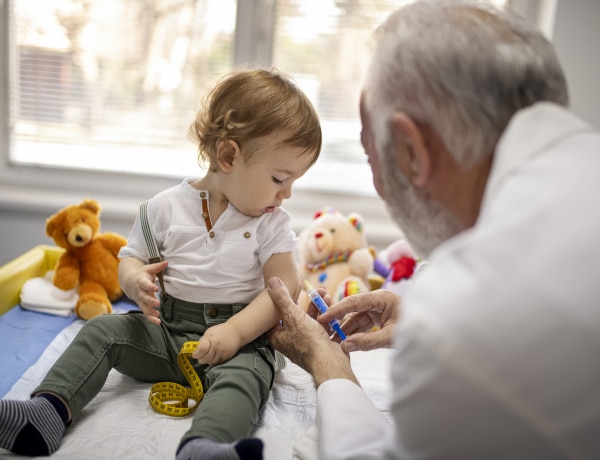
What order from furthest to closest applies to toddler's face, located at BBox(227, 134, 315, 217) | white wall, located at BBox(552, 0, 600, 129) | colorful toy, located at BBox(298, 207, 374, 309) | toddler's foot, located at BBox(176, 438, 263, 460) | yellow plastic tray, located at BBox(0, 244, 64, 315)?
white wall, located at BBox(552, 0, 600, 129) → colorful toy, located at BBox(298, 207, 374, 309) → yellow plastic tray, located at BBox(0, 244, 64, 315) → toddler's face, located at BBox(227, 134, 315, 217) → toddler's foot, located at BBox(176, 438, 263, 460)

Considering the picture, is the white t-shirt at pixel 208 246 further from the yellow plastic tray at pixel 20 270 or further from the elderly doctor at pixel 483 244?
the yellow plastic tray at pixel 20 270

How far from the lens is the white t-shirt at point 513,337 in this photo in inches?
22.4

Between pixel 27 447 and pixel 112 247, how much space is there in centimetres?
94

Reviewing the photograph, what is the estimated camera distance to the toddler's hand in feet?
3.74

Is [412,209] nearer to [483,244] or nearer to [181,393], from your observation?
→ [483,244]

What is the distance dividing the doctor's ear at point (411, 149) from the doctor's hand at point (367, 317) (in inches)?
17.0

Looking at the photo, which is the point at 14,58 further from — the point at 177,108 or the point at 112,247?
the point at 112,247

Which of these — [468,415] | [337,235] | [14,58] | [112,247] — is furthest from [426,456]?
[14,58]

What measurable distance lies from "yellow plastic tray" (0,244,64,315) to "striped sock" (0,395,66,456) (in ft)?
2.40

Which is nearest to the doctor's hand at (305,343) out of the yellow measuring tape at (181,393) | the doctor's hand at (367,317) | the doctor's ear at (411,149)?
the doctor's hand at (367,317)

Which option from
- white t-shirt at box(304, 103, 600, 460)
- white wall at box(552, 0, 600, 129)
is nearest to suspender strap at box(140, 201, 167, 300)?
white t-shirt at box(304, 103, 600, 460)

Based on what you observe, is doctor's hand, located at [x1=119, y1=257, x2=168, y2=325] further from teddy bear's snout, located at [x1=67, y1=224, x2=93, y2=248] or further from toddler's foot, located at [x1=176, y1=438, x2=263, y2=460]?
teddy bear's snout, located at [x1=67, y1=224, x2=93, y2=248]

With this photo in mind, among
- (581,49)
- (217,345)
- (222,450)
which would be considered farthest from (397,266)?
(222,450)

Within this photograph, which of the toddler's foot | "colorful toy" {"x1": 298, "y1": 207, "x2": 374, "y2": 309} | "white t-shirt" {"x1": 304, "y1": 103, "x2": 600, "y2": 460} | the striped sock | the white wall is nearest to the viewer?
"white t-shirt" {"x1": 304, "y1": 103, "x2": 600, "y2": 460}
